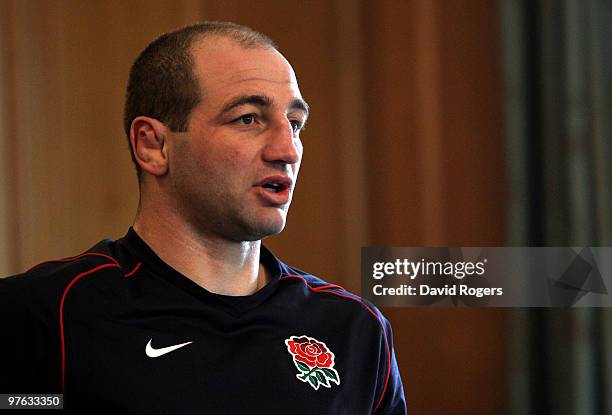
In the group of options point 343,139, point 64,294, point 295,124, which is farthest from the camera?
point 343,139

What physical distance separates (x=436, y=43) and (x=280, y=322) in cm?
107

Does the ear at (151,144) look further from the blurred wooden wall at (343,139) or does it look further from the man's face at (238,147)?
the blurred wooden wall at (343,139)

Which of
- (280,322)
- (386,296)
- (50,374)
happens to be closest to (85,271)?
(50,374)

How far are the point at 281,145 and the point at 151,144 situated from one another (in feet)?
0.66

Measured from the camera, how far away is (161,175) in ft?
3.34

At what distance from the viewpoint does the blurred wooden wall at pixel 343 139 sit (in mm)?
1804

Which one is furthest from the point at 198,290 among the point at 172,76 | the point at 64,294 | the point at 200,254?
the point at 172,76

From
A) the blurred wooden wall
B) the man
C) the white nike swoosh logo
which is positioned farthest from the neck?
the blurred wooden wall

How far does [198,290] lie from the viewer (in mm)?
978

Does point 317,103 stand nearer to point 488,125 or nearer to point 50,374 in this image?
point 488,125

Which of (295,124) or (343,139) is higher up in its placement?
(343,139)

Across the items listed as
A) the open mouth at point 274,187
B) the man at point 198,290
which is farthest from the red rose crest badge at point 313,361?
the open mouth at point 274,187

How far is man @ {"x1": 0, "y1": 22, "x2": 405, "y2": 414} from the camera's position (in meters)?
0.89

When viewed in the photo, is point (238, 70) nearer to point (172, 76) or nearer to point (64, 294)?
point (172, 76)
